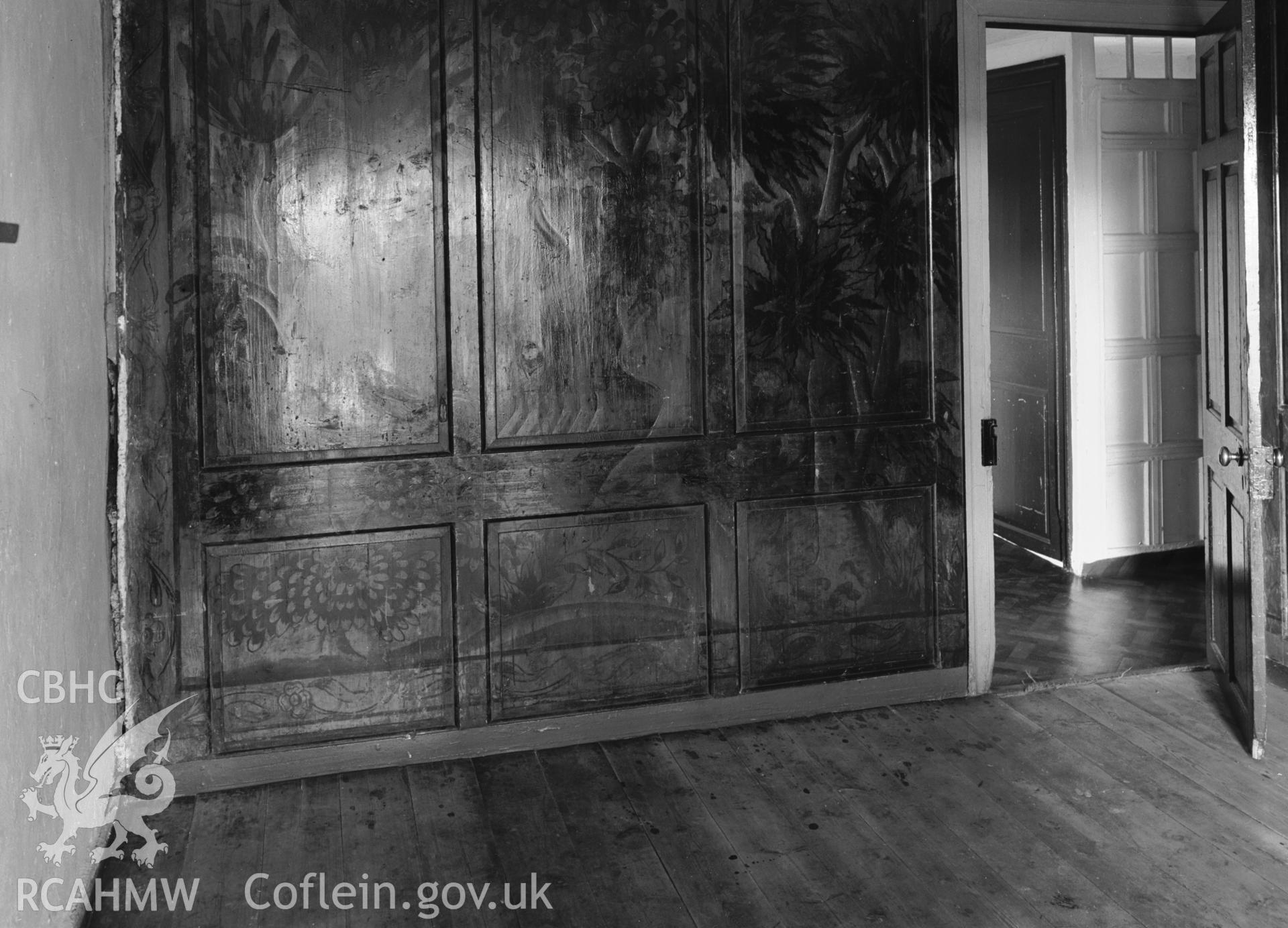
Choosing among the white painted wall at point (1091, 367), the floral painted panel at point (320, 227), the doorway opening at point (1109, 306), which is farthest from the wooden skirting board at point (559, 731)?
the white painted wall at point (1091, 367)

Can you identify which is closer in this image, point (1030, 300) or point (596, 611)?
point (596, 611)

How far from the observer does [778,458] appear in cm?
431

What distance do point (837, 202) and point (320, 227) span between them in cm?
178

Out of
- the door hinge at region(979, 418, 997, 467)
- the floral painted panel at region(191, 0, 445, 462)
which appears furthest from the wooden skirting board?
the floral painted panel at region(191, 0, 445, 462)

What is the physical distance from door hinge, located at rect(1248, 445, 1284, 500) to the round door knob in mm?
67

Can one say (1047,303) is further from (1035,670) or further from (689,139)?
(689,139)

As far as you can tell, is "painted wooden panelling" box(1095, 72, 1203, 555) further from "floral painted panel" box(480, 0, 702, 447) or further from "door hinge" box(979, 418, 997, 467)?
"floral painted panel" box(480, 0, 702, 447)

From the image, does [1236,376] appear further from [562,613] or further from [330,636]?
[330,636]

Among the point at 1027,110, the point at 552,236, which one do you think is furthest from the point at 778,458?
the point at 1027,110

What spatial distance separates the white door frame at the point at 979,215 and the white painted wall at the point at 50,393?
287cm

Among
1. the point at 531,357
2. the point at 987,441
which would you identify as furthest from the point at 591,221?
the point at 987,441

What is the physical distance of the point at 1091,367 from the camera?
622 cm

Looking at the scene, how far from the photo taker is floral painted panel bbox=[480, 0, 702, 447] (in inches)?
155

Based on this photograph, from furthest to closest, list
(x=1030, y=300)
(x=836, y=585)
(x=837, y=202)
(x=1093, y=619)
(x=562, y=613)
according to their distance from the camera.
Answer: (x=1030, y=300) → (x=1093, y=619) → (x=836, y=585) → (x=837, y=202) → (x=562, y=613)
